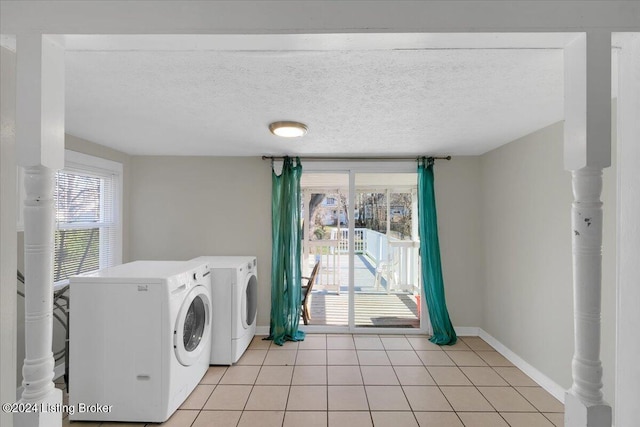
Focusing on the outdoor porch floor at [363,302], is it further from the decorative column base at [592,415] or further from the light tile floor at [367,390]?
the decorative column base at [592,415]

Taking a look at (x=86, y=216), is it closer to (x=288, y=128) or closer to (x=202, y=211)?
(x=202, y=211)

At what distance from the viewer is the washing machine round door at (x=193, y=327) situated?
6.79 feet

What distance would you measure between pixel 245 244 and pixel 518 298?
293cm

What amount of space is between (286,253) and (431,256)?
167 centimetres

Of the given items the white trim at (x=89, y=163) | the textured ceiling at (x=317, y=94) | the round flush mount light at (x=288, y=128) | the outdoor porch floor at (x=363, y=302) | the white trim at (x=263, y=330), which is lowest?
the white trim at (x=263, y=330)

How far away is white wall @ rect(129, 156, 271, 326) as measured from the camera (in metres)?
3.52

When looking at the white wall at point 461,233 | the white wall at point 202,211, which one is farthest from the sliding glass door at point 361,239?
the white wall at point 202,211

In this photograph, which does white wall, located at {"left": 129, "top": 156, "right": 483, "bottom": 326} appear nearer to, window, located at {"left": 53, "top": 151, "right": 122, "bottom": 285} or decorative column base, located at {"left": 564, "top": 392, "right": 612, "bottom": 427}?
window, located at {"left": 53, "top": 151, "right": 122, "bottom": 285}

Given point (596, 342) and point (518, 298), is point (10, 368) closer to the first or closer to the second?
point (596, 342)

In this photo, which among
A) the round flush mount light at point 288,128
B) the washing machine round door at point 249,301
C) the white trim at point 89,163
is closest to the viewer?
the round flush mount light at point 288,128

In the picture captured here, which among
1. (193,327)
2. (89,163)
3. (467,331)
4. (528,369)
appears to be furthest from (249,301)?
(528,369)

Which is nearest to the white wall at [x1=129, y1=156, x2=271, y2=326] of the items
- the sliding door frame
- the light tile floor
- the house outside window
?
the house outside window

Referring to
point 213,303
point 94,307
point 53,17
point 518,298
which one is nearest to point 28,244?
point 53,17

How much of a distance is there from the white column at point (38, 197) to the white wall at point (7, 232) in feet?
0.52
